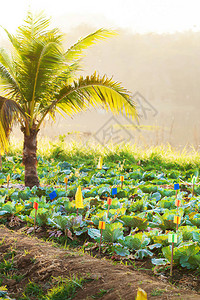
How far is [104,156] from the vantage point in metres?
7.79

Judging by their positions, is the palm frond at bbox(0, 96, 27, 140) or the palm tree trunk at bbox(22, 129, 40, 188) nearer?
the palm frond at bbox(0, 96, 27, 140)

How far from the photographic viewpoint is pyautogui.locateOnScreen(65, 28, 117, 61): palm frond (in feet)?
17.0

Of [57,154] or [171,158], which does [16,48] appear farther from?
[171,158]

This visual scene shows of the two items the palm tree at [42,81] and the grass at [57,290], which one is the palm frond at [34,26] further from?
the grass at [57,290]

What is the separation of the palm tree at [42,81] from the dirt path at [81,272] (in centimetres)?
→ 242

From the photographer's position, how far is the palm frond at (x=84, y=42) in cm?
520

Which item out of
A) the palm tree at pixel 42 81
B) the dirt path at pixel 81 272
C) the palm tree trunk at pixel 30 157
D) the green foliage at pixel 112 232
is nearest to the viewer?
the dirt path at pixel 81 272

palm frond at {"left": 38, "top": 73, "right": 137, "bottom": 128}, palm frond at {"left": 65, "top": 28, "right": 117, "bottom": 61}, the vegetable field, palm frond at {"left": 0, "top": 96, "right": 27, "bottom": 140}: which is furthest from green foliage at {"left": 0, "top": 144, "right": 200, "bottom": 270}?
palm frond at {"left": 65, "top": 28, "right": 117, "bottom": 61}

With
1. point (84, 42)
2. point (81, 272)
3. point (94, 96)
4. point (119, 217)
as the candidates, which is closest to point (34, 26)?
point (84, 42)

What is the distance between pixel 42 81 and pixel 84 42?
3.33ft

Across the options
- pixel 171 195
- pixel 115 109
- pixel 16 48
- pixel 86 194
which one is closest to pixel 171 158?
pixel 115 109

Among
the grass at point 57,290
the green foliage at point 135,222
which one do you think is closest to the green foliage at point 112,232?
the green foliage at point 135,222

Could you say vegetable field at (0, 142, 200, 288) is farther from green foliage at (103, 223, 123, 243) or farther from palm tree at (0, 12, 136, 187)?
palm tree at (0, 12, 136, 187)

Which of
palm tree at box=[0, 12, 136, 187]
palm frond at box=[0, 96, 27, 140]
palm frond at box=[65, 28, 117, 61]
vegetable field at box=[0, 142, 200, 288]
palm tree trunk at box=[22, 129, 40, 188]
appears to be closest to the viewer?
vegetable field at box=[0, 142, 200, 288]
